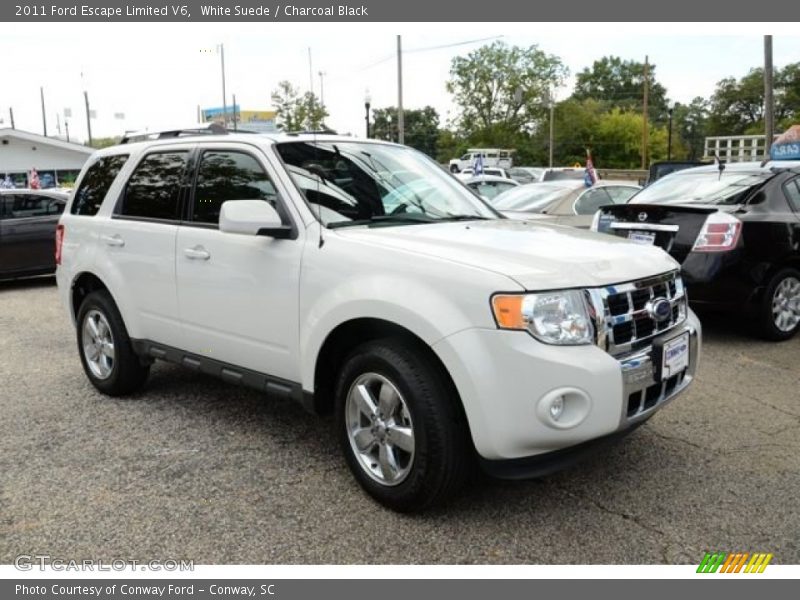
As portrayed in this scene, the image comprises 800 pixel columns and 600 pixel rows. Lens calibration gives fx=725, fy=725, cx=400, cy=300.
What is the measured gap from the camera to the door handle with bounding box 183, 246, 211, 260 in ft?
13.8

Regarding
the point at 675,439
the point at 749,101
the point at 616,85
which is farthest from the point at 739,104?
the point at 675,439

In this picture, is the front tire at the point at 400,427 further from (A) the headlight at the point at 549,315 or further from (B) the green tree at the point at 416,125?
(B) the green tree at the point at 416,125

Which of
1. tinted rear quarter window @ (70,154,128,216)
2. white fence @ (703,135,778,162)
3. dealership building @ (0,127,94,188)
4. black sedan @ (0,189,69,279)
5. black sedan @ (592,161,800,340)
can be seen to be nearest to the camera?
tinted rear quarter window @ (70,154,128,216)

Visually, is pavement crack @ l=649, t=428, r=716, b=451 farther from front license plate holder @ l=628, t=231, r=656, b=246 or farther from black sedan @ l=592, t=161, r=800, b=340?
front license plate holder @ l=628, t=231, r=656, b=246

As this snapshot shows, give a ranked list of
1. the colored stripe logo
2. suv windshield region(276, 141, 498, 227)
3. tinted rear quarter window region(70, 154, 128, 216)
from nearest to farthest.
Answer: the colored stripe logo < suv windshield region(276, 141, 498, 227) < tinted rear quarter window region(70, 154, 128, 216)

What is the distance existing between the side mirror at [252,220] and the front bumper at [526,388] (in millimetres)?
1184

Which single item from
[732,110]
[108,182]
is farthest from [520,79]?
[108,182]

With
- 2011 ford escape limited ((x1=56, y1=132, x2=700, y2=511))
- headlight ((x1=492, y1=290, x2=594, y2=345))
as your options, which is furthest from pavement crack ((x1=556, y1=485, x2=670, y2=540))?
headlight ((x1=492, y1=290, x2=594, y2=345))

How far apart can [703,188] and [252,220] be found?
503 cm

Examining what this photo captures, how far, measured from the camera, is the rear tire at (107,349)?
5031 mm

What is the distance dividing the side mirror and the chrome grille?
63.7 inches

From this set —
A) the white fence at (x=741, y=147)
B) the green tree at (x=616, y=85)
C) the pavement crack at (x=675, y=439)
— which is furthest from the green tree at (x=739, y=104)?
the pavement crack at (x=675, y=439)

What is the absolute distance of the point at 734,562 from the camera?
117 inches

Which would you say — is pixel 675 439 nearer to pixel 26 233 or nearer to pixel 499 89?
pixel 26 233
